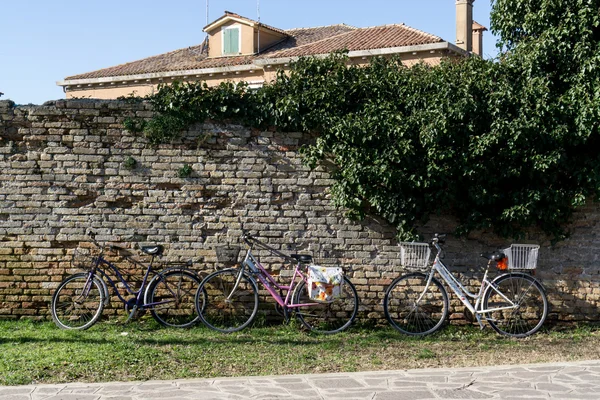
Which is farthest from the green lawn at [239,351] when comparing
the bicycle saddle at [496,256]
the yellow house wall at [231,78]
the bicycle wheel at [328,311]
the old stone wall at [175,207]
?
the yellow house wall at [231,78]

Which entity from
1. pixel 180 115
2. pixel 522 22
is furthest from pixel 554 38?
pixel 180 115

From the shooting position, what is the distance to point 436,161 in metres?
8.21

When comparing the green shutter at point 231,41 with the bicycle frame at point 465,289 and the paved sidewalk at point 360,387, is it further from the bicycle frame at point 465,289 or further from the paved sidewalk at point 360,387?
the paved sidewalk at point 360,387

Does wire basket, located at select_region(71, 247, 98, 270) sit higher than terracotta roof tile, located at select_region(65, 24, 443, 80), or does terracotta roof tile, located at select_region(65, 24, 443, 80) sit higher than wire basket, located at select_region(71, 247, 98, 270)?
terracotta roof tile, located at select_region(65, 24, 443, 80)

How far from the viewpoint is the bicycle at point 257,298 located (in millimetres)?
8164

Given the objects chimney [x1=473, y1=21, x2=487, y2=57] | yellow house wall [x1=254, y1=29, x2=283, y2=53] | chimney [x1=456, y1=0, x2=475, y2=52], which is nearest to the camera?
chimney [x1=456, y1=0, x2=475, y2=52]

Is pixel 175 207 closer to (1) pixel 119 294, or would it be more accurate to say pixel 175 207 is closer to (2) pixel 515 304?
(1) pixel 119 294

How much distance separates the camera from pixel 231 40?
26484mm

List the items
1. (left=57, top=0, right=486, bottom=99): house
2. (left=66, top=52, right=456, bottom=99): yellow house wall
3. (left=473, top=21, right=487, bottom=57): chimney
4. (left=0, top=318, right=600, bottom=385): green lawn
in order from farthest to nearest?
(left=473, top=21, right=487, bottom=57): chimney < (left=57, top=0, right=486, bottom=99): house < (left=66, top=52, right=456, bottom=99): yellow house wall < (left=0, top=318, right=600, bottom=385): green lawn

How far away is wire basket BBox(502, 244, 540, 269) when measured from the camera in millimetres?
8102

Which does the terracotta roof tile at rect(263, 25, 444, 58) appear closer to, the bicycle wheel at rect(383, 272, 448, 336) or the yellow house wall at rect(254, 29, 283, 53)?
Answer: the yellow house wall at rect(254, 29, 283, 53)

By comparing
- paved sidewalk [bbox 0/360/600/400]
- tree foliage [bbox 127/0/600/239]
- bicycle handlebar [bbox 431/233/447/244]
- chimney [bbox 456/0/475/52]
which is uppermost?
chimney [bbox 456/0/475/52]

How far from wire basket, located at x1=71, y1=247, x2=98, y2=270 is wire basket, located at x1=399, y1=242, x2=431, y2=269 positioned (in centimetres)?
369

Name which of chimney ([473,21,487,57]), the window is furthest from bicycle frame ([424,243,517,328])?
chimney ([473,21,487,57])
